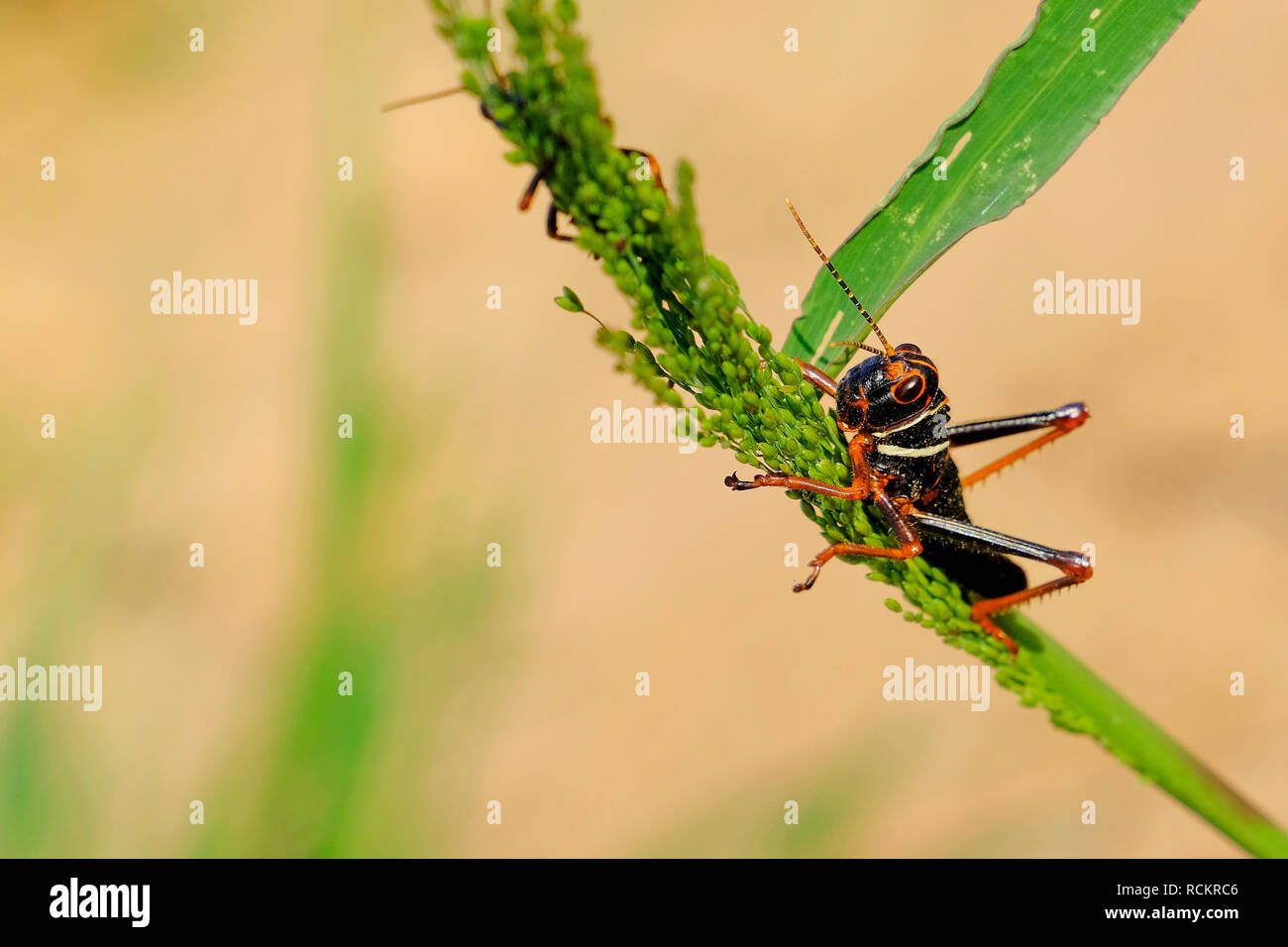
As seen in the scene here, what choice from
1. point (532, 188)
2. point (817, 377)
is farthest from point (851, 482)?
point (532, 188)

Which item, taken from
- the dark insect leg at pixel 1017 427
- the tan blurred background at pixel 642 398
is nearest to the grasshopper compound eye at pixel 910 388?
the dark insect leg at pixel 1017 427

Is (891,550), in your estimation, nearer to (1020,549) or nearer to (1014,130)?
(1020,549)

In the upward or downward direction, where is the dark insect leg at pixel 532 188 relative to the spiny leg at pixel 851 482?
upward

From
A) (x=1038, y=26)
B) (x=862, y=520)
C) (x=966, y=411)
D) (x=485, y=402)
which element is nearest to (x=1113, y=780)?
(x=966, y=411)

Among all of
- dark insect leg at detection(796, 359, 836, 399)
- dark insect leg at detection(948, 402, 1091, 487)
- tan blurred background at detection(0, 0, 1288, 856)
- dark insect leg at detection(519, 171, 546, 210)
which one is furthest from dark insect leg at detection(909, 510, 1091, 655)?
tan blurred background at detection(0, 0, 1288, 856)

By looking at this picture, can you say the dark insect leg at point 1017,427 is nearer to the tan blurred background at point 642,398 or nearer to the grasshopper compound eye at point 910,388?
the grasshopper compound eye at point 910,388

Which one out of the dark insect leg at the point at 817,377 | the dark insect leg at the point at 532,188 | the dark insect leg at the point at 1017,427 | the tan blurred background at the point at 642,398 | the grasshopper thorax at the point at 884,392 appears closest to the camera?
the dark insect leg at the point at 532,188
